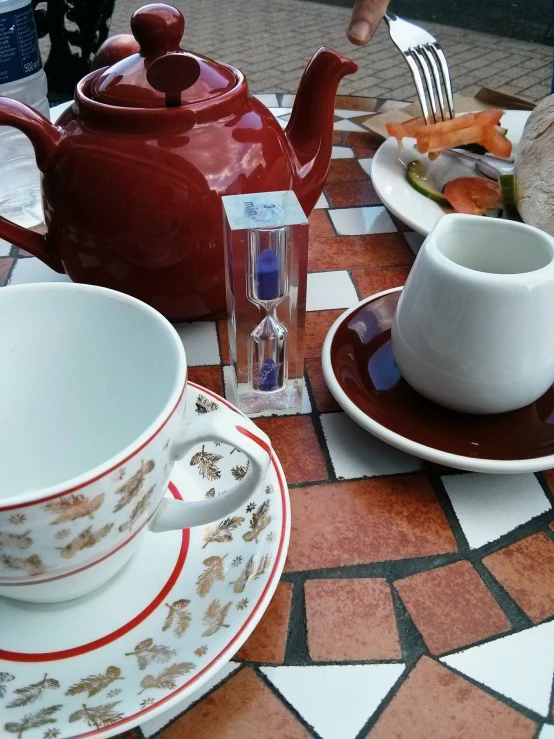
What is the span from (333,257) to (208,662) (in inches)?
15.2

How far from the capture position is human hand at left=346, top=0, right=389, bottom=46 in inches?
25.3

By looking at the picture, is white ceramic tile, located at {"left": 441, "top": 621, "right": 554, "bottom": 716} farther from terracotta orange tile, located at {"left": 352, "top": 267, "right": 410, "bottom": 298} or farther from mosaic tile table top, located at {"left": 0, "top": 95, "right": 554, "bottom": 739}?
terracotta orange tile, located at {"left": 352, "top": 267, "right": 410, "bottom": 298}

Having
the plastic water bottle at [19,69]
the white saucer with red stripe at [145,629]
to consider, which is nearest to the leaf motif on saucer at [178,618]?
the white saucer with red stripe at [145,629]

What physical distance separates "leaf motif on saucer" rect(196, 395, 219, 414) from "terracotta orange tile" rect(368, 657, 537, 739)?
175mm

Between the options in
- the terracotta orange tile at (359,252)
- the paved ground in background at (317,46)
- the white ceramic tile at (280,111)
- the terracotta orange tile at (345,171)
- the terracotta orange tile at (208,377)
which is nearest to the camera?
the terracotta orange tile at (208,377)

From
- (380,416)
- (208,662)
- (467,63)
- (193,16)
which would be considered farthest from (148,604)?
(193,16)

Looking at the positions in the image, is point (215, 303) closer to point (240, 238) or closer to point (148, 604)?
point (240, 238)

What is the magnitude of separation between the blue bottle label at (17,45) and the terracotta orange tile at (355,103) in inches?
14.9

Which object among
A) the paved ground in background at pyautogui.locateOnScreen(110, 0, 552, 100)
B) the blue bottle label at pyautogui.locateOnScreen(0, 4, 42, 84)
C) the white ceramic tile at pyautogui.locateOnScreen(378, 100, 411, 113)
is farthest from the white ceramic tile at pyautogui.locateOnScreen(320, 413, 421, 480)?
the paved ground in background at pyautogui.locateOnScreen(110, 0, 552, 100)

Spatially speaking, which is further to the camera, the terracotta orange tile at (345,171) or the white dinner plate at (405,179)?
the terracotta orange tile at (345,171)

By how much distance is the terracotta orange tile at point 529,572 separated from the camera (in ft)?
1.04

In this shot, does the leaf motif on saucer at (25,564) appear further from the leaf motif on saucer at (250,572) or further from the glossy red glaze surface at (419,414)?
the glossy red glaze surface at (419,414)

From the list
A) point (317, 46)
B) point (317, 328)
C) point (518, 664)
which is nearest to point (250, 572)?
point (518, 664)

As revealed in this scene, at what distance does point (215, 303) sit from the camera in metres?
0.48
